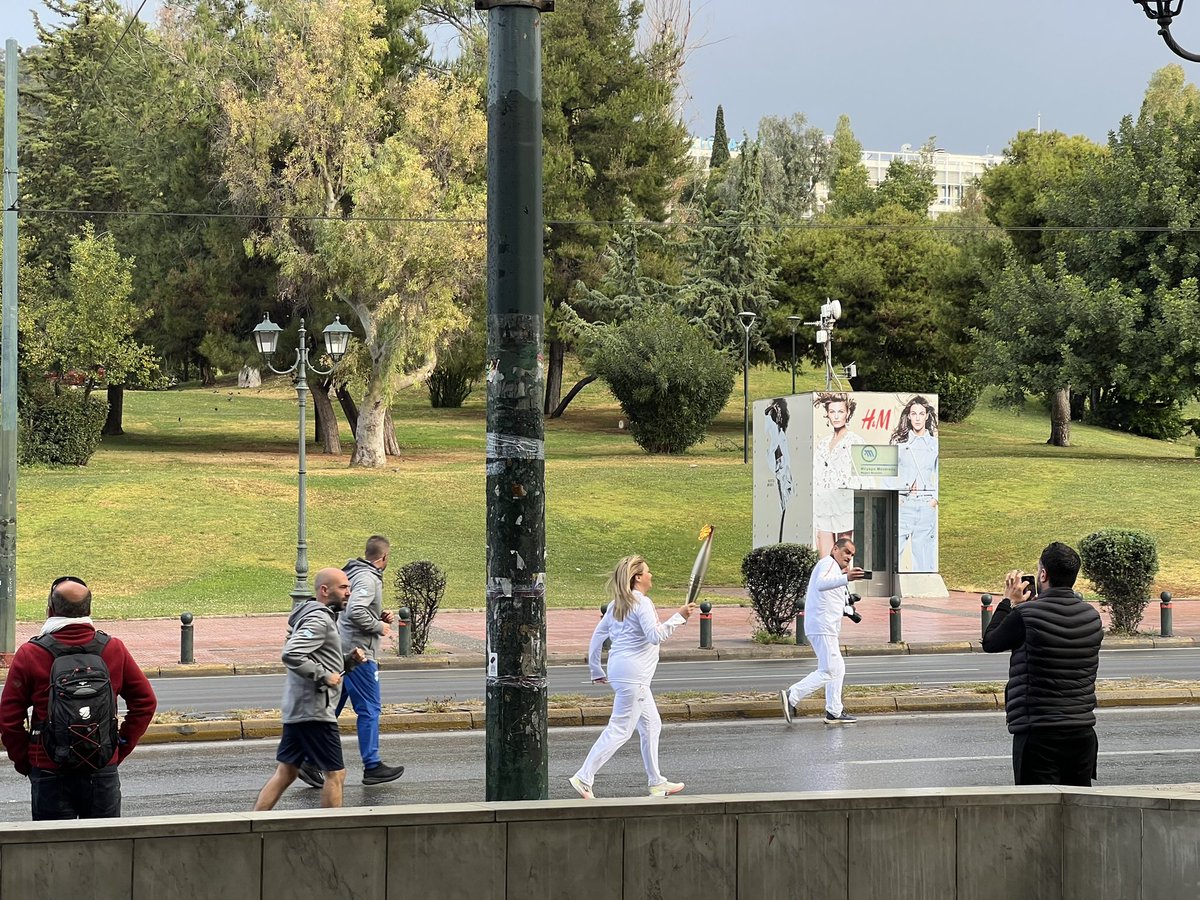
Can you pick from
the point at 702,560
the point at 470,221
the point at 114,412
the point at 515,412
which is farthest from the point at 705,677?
the point at 114,412

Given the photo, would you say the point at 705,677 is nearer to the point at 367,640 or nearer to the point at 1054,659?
the point at 367,640

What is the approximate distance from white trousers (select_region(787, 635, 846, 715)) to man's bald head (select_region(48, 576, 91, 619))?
328 inches

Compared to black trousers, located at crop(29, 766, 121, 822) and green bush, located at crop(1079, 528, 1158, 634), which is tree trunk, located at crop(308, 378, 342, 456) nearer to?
green bush, located at crop(1079, 528, 1158, 634)

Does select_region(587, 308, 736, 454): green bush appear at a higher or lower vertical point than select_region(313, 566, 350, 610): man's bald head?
higher

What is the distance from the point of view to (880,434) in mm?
29578

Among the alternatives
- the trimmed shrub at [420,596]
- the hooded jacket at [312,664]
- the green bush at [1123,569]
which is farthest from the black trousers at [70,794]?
the green bush at [1123,569]

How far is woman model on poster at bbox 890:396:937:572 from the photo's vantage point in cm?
2983

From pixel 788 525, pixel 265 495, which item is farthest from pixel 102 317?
pixel 788 525

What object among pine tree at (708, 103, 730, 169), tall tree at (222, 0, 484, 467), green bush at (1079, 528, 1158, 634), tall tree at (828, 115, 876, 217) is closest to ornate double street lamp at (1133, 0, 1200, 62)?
green bush at (1079, 528, 1158, 634)

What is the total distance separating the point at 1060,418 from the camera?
60375 mm

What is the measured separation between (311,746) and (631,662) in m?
2.42

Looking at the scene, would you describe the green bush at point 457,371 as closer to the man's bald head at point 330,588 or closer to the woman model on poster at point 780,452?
the woman model on poster at point 780,452

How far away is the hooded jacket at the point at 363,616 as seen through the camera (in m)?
10.4

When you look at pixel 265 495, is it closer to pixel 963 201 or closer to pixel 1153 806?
pixel 1153 806
